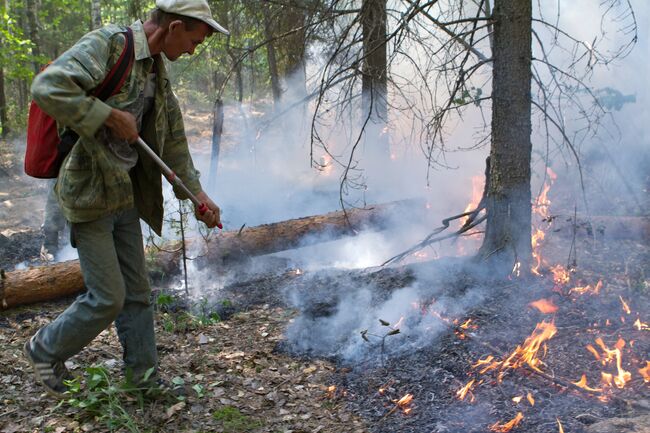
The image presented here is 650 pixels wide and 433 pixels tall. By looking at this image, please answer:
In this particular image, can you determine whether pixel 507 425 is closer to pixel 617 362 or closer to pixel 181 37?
pixel 617 362

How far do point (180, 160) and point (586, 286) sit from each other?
12.2ft

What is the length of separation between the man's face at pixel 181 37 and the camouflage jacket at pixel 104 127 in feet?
0.45

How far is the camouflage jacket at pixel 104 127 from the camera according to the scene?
→ 2.94 metres

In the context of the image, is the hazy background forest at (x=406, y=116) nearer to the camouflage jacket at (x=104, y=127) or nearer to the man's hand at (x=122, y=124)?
the camouflage jacket at (x=104, y=127)

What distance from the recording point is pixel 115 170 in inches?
131

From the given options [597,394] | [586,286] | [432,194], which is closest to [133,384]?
[597,394]

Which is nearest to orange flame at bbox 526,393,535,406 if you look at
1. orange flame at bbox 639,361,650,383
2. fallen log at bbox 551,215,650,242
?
orange flame at bbox 639,361,650,383

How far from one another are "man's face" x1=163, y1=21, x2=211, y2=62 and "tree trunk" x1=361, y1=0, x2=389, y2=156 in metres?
2.51

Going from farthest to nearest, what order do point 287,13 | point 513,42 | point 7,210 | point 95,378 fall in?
point 7,210, point 287,13, point 513,42, point 95,378

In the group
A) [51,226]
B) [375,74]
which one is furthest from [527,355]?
[51,226]

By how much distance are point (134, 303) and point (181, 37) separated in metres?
1.72

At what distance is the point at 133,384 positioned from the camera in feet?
12.3

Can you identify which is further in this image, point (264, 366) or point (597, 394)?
point (264, 366)

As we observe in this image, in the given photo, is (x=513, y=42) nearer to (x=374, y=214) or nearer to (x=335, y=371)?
(x=335, y=371)
